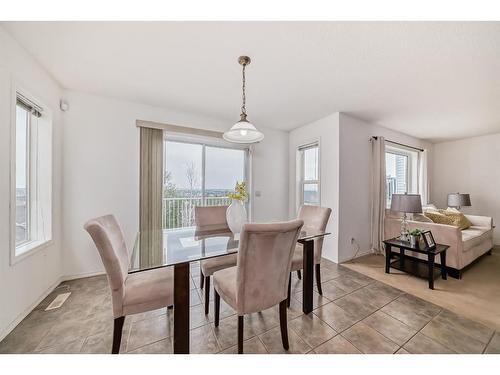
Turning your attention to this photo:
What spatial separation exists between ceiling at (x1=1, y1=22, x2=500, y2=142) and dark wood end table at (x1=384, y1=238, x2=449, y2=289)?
1.94m

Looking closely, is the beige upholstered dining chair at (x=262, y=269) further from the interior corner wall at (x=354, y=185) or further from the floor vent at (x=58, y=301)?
the interior corner wall at (x=354, y=185)

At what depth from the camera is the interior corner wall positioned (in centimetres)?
303

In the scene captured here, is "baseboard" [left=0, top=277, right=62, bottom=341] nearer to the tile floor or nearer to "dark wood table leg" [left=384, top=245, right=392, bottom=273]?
the tile floor

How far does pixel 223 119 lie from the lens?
3.33m

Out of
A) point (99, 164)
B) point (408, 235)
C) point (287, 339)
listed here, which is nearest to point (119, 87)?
point (99, 164)

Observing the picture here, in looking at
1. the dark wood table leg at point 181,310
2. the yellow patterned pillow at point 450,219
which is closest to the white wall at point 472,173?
the yellow patterned pillow at point 450,219

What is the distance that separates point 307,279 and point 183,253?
115 centimetres

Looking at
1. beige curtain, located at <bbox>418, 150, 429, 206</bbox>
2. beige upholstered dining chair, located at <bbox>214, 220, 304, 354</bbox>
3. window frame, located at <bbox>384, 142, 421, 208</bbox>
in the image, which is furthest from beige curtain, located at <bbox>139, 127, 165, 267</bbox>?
beige curtain, located at <bbox>418, 150, 429, 206</bbox>

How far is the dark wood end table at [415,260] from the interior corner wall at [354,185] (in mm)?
521

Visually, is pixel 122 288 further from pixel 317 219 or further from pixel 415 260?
pixel 415 260

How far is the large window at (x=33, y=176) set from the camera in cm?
190

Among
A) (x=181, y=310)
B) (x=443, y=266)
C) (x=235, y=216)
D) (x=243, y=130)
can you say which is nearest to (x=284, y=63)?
(x=243, y=130)
